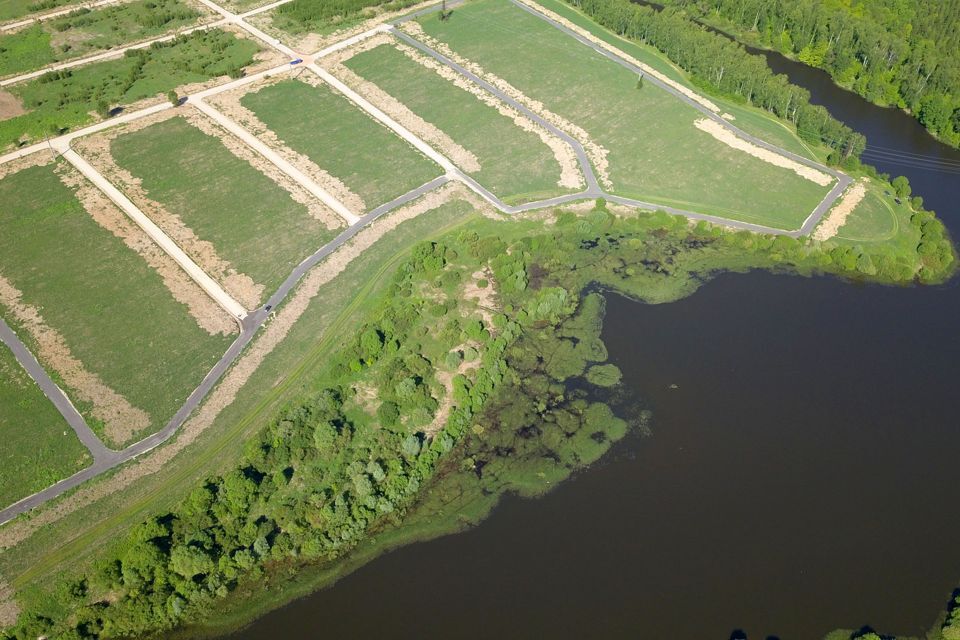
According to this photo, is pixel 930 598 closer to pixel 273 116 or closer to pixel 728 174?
pixel 728 174

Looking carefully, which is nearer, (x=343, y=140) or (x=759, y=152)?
(x=343, y=140)

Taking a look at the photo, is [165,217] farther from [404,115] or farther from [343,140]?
[404,115]

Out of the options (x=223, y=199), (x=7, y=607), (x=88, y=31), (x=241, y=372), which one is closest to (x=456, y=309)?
(x=241, y=372)

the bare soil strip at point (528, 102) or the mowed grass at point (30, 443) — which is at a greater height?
the bare soil strip at point (528, 102)

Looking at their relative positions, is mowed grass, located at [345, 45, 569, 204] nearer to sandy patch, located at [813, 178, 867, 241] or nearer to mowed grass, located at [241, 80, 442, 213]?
mowed grass, located at [241, 80, 442, 213]

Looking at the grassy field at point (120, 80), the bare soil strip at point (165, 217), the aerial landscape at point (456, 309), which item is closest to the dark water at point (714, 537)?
the aerial landscape at point (456, 309)

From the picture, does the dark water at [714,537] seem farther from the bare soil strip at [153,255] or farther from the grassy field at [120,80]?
the grassy field at [120,80]

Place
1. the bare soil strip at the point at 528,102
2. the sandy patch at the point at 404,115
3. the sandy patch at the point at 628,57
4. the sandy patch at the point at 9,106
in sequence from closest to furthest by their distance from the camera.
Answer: the sandy patch at the point at 404,115
the bare soil strip at the point at 528,102
the sandy patch at the point at 9,106
the sandy patch at the point at 628,57
